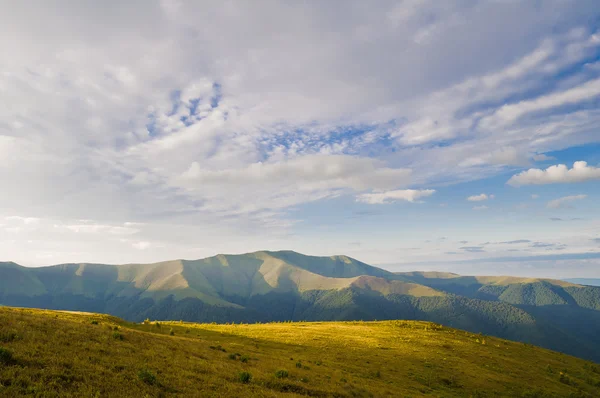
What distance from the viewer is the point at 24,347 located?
689 inches

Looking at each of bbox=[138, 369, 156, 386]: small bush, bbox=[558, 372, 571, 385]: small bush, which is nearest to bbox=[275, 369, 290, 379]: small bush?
bbox=[138, 369, 156, 386]: small bush

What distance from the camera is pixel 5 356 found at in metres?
15.6

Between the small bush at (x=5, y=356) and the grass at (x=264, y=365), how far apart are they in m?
0.01

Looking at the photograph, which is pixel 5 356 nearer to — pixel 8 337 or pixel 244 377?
pixel 8 337

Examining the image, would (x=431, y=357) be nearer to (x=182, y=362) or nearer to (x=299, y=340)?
(x=299, y=340)

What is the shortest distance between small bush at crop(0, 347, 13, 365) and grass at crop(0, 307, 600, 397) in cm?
1

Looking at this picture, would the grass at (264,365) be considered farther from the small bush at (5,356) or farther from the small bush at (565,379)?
the small bush at (565,379)

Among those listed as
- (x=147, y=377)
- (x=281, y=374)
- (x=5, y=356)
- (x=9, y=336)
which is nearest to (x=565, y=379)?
(x=281, y=374)

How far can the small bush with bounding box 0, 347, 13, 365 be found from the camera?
15.4 meters

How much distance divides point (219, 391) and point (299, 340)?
30.6 meters

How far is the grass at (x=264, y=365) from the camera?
1622 centimetres

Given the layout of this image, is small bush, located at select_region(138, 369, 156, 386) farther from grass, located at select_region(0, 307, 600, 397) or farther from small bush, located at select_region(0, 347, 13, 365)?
small bush, located at select_region(0, 347, 13, 365)

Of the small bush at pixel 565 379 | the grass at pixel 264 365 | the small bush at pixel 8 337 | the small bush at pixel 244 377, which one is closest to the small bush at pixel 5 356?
the grass at pixel 264 365

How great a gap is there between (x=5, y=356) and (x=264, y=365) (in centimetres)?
1847
